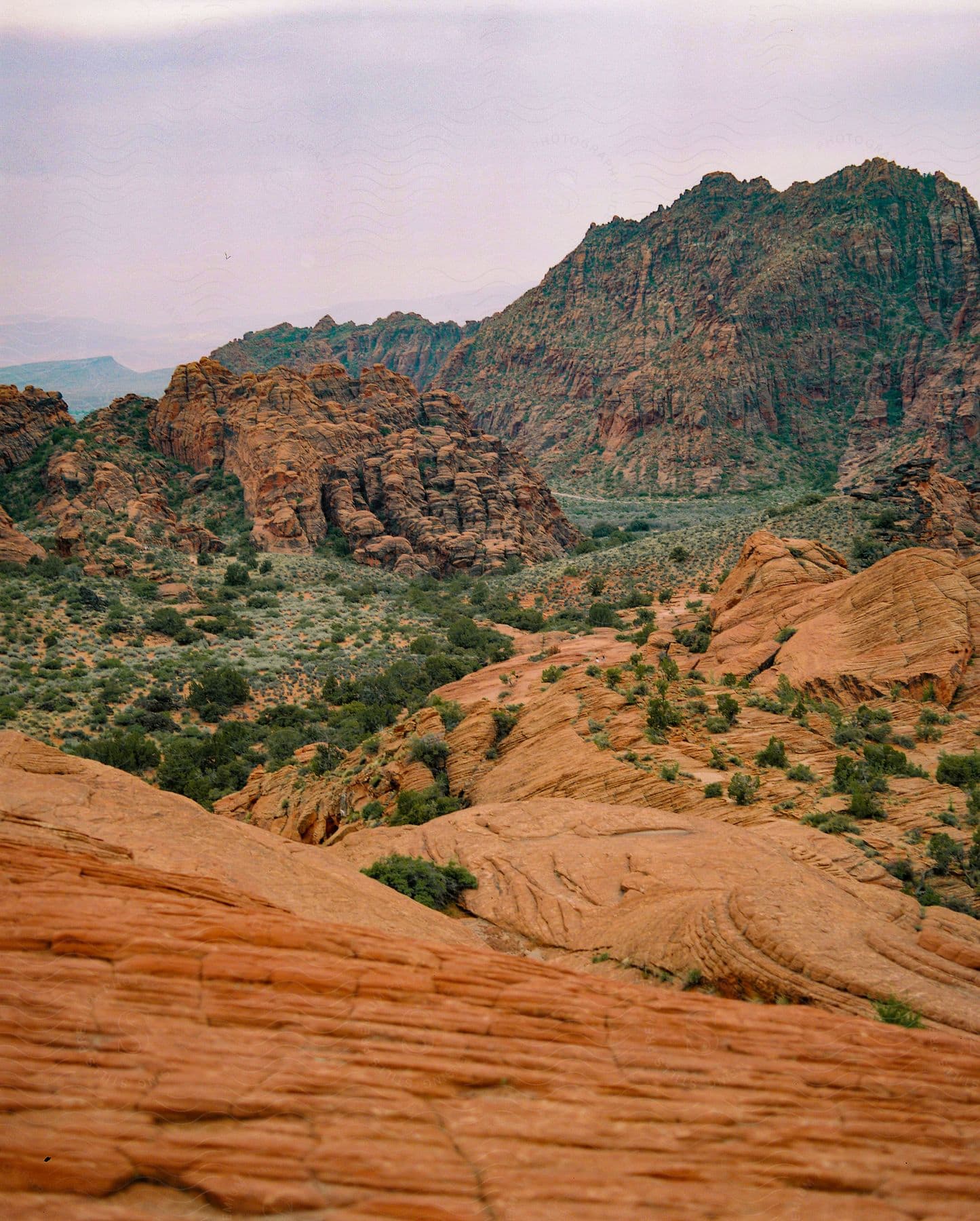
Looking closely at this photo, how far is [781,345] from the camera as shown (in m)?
121

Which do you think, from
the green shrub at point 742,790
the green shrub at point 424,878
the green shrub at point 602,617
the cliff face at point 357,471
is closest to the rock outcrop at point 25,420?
the cliff face at point 357,471

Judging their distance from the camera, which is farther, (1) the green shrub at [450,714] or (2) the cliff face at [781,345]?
(2) the cliff face at [781,345]

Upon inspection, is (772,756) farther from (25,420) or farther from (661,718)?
(25,420)

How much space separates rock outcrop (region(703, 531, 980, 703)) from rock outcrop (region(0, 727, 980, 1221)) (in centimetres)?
1650

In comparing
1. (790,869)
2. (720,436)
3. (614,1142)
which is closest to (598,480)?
(720,436)

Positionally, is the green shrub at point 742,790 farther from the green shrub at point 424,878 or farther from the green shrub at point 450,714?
the green shrub at point 450,714

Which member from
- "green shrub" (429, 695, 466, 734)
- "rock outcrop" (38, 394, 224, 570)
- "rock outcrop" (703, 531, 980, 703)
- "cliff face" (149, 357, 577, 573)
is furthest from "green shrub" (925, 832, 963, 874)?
"cliff face" (149, 357, 577, 573)

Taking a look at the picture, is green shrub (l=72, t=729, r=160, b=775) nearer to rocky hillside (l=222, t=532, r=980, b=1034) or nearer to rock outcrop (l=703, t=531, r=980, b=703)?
rocky hillside (l=222, t=532, r=980, b=1034)

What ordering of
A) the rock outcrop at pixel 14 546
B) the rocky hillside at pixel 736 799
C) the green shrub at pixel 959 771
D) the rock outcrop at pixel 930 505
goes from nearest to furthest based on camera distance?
1. the rocky hillside at pixel 736 799
2. the green shrub at pixel 959 771
3. the rock outcrop at pixel 930 505
4. the rock outcrop at pixel 14 546

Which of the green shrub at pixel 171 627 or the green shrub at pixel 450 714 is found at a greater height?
the green shrub at pixel 171 627

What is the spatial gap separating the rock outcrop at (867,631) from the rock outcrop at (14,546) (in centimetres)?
4319

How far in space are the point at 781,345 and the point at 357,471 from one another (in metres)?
87.8

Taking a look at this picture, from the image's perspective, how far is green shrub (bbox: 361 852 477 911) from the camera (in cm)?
1357

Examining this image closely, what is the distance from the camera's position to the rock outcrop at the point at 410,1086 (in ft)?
13.5
